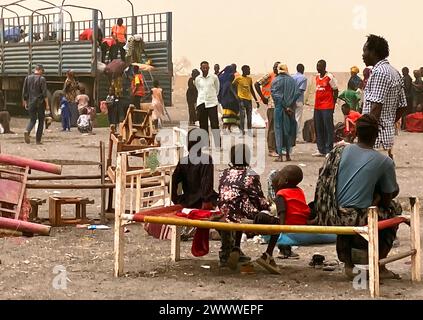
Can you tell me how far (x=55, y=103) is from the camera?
26.6 metres

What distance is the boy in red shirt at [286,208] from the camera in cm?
779

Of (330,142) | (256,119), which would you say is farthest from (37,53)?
(330,142)

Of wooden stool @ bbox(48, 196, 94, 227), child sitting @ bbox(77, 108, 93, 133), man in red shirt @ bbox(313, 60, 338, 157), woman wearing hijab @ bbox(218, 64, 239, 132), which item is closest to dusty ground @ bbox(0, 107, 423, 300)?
wooden stool @ bbox(48, 196, 94, 227)

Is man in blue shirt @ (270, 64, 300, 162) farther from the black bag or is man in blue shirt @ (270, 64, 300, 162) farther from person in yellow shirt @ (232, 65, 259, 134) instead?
person in yellow shirt @ (232, 65, 259, 134)

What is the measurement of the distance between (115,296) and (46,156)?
10935 mm

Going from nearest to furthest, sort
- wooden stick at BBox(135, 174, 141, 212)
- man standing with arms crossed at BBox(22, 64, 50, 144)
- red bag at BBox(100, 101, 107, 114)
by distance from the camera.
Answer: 1. wooden stick at BBox(135, 174, 141, 212)
2. man standing with arms crossed at BBox(22, 64, 50, 144)
3. red bag at BBox(100, 101, 107, 114)

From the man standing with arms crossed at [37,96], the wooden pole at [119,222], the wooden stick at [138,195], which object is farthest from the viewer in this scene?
the man standing with arms crossed at [37,96]

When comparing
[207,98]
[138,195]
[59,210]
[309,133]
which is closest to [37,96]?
[207,98]

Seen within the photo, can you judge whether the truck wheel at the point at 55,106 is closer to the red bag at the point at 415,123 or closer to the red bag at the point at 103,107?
the red bag at the point at 103,107

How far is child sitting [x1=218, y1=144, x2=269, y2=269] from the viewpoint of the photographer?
8.11 meters

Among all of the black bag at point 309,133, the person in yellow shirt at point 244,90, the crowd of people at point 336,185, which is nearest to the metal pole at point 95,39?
the person in yellow shirt at point 244,90

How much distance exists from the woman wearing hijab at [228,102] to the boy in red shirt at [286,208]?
11.8 meters

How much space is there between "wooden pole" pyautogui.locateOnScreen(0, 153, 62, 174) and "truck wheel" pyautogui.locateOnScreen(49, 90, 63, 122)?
57.5 ft

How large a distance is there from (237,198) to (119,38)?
18799 millimetres
